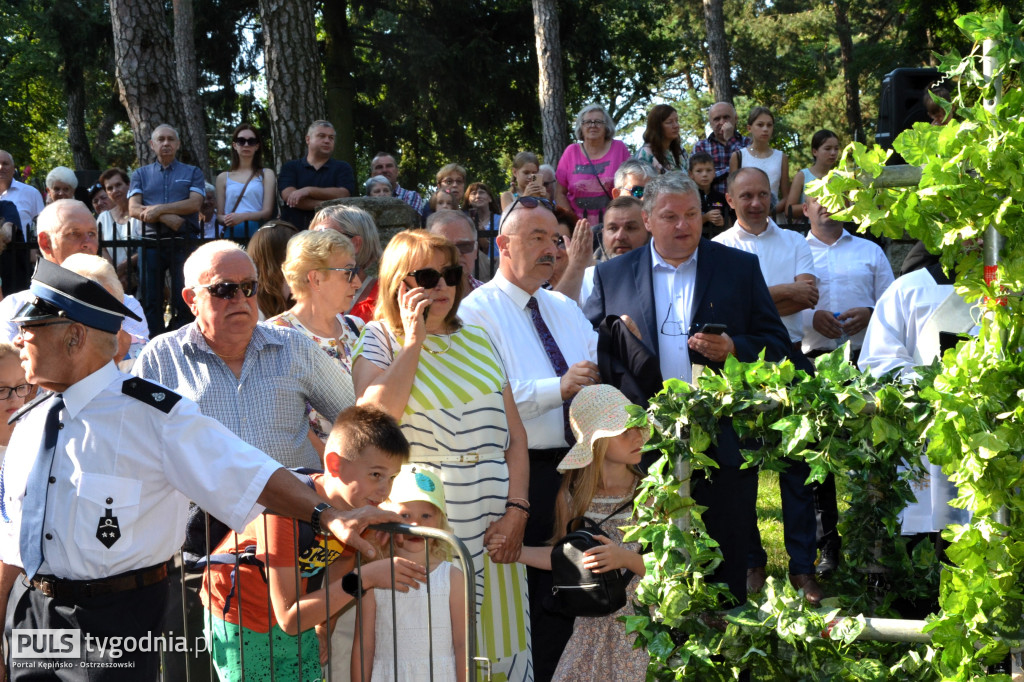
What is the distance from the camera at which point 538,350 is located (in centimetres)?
473

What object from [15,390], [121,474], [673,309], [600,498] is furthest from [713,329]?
[15,390]

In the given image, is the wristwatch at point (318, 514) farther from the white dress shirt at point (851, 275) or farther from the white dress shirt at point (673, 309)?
the white dress shirt at point (851, 275)

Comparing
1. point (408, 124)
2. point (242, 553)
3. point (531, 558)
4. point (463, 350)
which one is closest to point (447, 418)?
point (463, 350)

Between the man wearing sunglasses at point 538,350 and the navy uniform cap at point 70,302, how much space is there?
185 cm

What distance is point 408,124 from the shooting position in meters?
19.7

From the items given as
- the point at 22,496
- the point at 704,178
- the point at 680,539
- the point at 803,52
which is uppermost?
the point at 803,52

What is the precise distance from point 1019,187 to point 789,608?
4.37ft

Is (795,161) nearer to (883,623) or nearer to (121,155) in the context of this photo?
(121,155)

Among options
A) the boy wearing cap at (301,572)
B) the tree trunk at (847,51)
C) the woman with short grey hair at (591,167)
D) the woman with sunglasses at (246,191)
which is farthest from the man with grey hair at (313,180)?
the tree trunk at (847,51)

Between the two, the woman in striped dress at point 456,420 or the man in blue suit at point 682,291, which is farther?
the man in blue suit at point 682,291

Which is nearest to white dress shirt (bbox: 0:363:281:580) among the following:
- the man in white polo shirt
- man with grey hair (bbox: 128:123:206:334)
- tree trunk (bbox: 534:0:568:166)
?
the man in white polo shirt

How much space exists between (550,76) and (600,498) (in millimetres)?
11500

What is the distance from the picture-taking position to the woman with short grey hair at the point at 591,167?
8250 mm

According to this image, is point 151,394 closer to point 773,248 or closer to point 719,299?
point 719,299
